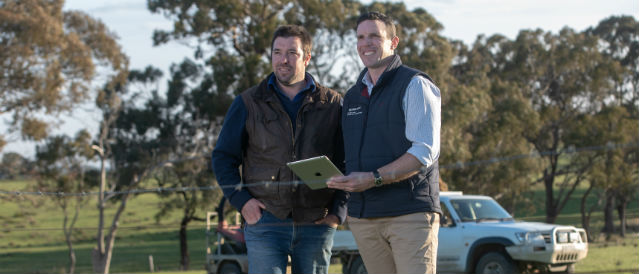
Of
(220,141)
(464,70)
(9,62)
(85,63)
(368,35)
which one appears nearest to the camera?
(368,35)

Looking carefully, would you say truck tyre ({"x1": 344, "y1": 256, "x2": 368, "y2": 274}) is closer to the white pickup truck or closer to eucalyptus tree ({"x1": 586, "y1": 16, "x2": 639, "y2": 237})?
the white pickup truck

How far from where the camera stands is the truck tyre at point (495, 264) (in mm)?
9770

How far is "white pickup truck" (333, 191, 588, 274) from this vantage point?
32.0 ft

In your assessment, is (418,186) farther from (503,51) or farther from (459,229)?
(503,51)

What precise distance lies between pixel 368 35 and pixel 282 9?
2408cm

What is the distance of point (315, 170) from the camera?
10.1 ft

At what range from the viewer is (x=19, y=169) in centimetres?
2627

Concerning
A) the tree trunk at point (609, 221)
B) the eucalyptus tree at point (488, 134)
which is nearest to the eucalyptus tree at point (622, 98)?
the eucalyptus tree at point (488, 134)

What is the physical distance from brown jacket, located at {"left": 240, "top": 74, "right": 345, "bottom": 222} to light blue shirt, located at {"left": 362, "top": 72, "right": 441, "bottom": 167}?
0.67 m

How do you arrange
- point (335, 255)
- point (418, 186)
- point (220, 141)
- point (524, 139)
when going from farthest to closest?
point (524, 139) < point (335, 255) < point (220, 141) < point (418, 186)

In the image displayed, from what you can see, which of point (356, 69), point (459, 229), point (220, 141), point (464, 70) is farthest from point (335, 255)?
point (464, 70)

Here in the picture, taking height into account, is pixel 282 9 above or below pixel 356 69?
above

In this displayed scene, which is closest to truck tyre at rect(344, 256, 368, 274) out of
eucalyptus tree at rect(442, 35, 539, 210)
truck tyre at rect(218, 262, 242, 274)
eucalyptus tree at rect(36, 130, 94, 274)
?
truck tyre at rect(218, 262, 242, 274)

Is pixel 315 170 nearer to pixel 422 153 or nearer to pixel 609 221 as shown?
pixel 422 153
